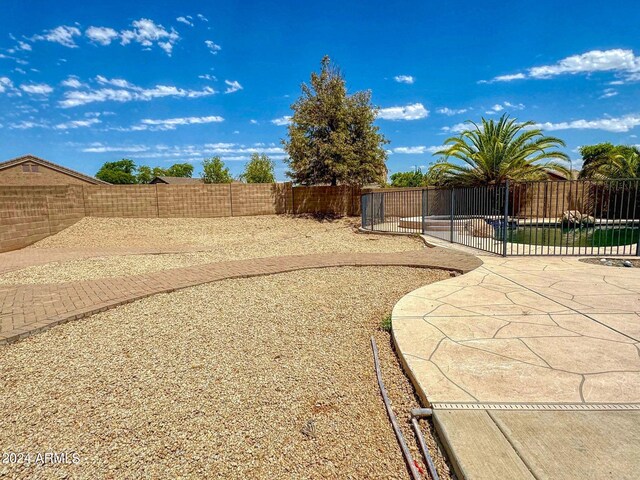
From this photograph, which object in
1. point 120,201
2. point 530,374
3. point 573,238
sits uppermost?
point 120,201

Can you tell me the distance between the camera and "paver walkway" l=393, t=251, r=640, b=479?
1.82 meters

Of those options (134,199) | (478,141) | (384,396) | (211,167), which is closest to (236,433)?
(384,396)

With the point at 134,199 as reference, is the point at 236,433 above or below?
below

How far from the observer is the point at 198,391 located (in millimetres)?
2727

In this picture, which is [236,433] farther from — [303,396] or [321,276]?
[321,276]

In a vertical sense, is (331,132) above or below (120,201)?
above

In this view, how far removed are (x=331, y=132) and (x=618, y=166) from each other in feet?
52.1

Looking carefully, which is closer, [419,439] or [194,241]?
[419,439]

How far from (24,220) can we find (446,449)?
43.0ft

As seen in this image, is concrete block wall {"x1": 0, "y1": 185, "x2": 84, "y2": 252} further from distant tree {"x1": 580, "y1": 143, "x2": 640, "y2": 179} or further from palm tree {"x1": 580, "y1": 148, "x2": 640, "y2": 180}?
distant tree {"x1": 580, "y1": 143, "x2": 640, "y2": 179}

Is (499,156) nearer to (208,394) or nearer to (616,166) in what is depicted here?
(616,166)

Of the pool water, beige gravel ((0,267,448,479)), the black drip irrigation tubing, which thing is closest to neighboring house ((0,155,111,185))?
beige gravel ((0,267,448,479))

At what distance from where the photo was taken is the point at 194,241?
39.8 ft

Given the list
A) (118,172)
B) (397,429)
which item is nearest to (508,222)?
(397,429)
